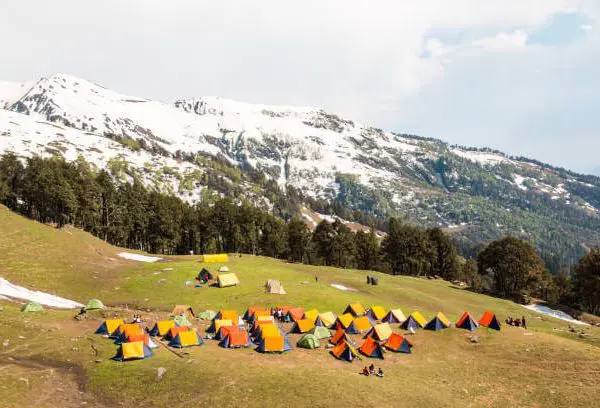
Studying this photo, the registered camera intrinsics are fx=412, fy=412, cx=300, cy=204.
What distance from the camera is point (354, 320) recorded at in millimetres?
Result: 59844

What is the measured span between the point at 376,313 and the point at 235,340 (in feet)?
83.3

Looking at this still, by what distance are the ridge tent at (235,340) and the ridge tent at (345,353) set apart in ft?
34.8

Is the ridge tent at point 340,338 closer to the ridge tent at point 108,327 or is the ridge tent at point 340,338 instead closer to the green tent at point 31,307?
the ridge tent at point 108,327

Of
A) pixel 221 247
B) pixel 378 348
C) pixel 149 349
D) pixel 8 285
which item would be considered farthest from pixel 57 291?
pixel 221 247

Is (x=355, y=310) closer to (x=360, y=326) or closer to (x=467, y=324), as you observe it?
(x=360, y=326)

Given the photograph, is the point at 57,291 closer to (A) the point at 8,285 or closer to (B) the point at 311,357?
(A) the point at 8,285

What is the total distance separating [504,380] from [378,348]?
13340 mm

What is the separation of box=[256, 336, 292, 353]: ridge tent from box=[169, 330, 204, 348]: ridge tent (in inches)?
287

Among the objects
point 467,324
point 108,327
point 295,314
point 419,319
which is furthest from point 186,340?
point 467,324

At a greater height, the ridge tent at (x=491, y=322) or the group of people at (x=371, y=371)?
the ridge tent at (x=491, y=322)

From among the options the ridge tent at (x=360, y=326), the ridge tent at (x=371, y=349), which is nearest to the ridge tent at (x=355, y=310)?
the ridge tent at (x=360, y=326)

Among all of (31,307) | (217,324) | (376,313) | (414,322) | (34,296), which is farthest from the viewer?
(376,313)

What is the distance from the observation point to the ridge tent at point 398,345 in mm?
51094

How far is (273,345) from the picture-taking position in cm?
4819
